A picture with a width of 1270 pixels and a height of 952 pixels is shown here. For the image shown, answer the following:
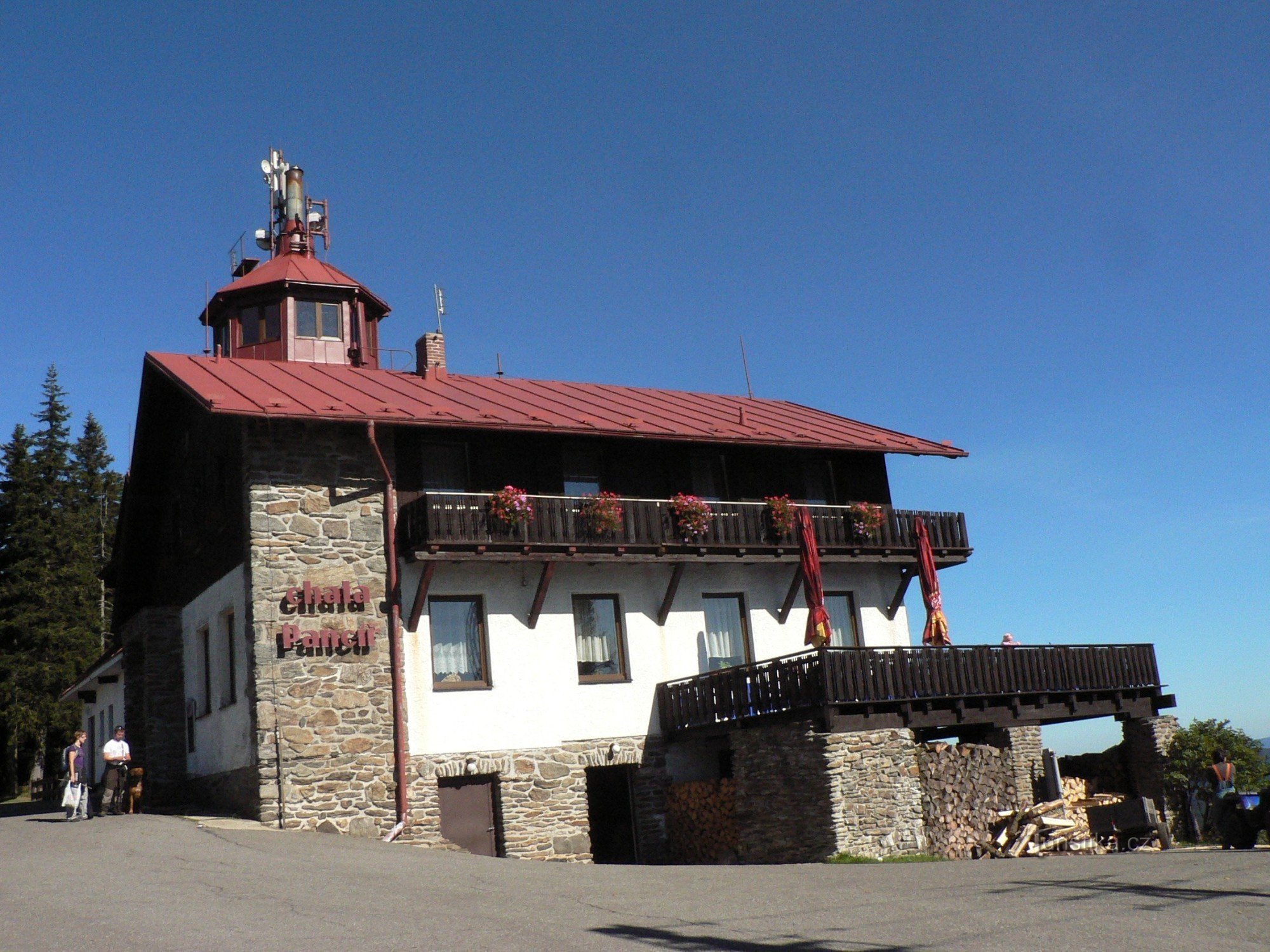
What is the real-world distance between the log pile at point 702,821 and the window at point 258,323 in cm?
1403

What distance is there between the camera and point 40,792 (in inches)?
1606

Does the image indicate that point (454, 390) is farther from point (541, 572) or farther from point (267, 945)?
point (267, 945)

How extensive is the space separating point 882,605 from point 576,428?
7.71 metres

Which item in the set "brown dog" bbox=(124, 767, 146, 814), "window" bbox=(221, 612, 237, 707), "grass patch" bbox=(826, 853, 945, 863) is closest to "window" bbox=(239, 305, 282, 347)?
"window" bbox=(221, 612, 237, 707)

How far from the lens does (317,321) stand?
29438 millimetres

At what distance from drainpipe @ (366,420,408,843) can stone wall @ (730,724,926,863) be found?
5.71 m

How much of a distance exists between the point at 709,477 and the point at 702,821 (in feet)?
22.9

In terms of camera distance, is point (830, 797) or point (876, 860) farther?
point (830, 797)

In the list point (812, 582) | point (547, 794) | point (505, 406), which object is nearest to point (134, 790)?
point (547, 794)

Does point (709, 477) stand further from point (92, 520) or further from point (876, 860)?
point (92, 520)

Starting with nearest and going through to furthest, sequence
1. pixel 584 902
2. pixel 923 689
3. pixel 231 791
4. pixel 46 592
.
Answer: pixel 584 902
pixel 923 689
pixel 231 791
pixel 46 592

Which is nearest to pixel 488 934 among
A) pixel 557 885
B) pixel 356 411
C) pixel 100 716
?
pixel 557 885

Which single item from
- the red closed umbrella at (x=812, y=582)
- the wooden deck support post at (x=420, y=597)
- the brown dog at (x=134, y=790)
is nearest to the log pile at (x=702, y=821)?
the red closed umbrella at (x=812, y=582)

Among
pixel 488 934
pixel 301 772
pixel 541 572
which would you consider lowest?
pixel 488 934
